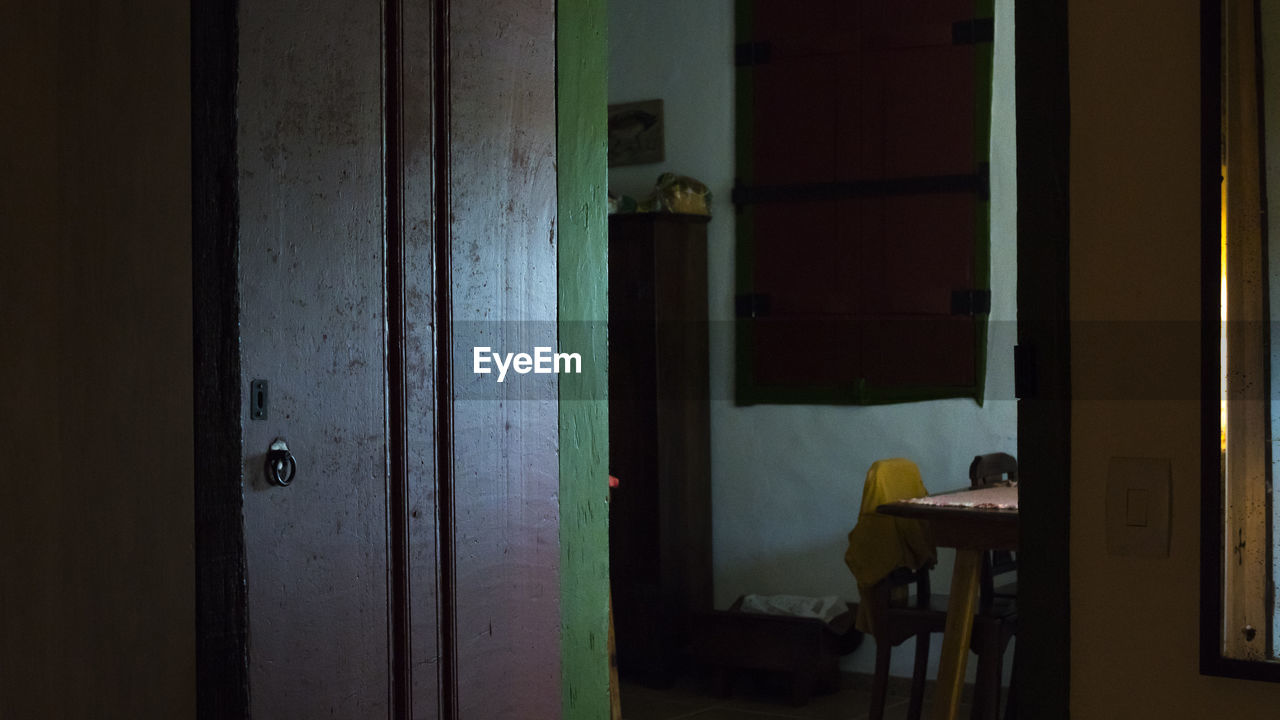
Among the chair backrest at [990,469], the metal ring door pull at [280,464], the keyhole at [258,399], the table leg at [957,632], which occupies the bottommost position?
the table leg at [957,632]

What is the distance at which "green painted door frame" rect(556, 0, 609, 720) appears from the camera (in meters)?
2.58

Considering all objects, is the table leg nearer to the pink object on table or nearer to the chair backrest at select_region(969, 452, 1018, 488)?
the pink object on table

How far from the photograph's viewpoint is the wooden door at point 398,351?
1.98 metres

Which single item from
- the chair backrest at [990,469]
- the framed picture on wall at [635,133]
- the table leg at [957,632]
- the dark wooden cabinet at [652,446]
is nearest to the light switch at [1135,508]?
the table leg at [957,632]

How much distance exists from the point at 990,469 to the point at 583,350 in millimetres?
1865

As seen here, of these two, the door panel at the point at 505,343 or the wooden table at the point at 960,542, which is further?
the wooden table at the point at 960,542

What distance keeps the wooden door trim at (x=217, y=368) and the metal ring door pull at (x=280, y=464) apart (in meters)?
0.07

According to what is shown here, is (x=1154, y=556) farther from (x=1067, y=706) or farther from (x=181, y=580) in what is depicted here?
(x=181, y=580)

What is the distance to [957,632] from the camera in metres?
3.40

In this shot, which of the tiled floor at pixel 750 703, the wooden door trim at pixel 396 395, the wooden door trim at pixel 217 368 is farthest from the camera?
the tiled floor at pixel 750 703

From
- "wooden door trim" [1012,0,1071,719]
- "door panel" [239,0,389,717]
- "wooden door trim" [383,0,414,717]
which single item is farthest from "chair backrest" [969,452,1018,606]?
"wooden door trim" [1012,0,1071,719]

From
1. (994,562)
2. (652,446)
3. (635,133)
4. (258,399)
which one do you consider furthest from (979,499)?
(635,133)

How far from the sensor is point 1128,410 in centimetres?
124

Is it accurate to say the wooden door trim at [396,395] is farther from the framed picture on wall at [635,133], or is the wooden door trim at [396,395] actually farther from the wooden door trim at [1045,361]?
the framed picture on wall at [635,133]
